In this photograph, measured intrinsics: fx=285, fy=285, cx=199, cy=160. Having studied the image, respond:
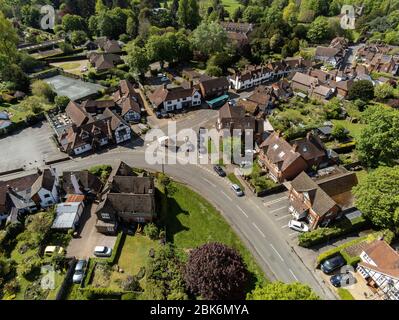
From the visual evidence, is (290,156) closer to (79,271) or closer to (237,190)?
(237,190)

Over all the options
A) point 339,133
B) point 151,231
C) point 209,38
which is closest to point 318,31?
point 209,38

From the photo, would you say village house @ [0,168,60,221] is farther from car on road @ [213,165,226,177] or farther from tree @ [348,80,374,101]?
tree @ [348,80,374,101]

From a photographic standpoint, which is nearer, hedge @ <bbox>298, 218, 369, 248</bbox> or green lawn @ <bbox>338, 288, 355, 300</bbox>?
green lawn @ <bbox>338, 288, 355, 300</bbox>

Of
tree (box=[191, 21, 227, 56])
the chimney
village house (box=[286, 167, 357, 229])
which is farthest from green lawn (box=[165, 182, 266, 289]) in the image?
tree (box=[191, 21, 227, 56])

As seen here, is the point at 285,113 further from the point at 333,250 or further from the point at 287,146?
the point at 333,250

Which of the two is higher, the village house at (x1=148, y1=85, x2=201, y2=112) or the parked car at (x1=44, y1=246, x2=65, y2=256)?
the village house at (x1=148, y1=85, x2=201, y2=112)
